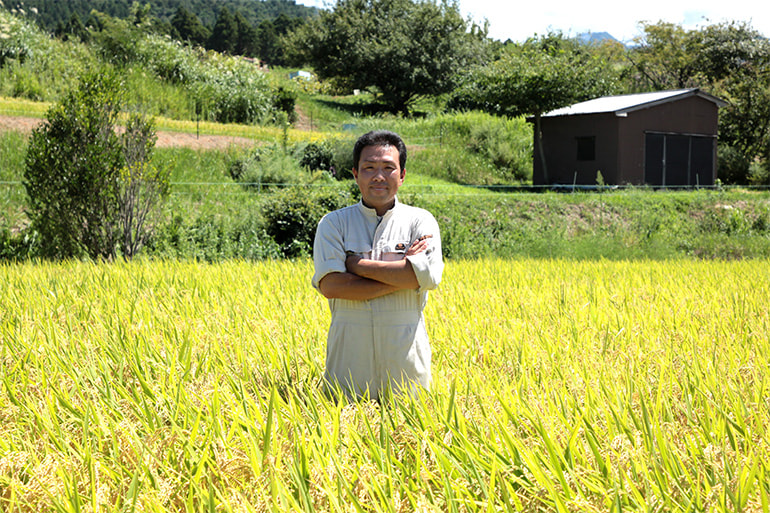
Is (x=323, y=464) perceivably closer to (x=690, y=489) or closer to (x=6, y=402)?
(x=690, y=489)

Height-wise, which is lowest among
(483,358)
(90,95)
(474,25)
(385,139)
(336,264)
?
(483,358)

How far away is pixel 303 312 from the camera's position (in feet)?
15.9

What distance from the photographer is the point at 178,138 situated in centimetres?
1450

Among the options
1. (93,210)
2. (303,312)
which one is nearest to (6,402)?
(303,312)

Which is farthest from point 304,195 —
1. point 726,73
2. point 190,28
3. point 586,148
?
point 190,28

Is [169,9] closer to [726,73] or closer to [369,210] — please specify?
[726,73]

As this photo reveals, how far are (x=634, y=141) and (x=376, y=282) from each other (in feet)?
59.5

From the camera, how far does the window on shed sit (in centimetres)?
1948

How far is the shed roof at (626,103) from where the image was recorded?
60.8ft

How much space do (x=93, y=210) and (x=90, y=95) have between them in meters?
1.54

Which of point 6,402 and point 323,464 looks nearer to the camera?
point 323,464

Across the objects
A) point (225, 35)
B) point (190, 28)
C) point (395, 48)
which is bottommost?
point (395, 48)

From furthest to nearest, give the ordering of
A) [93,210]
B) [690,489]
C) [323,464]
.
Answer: [93,210]
[323,464]
[690,489]

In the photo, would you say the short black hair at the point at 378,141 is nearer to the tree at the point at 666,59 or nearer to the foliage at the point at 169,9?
the tree at the point at 666,59
